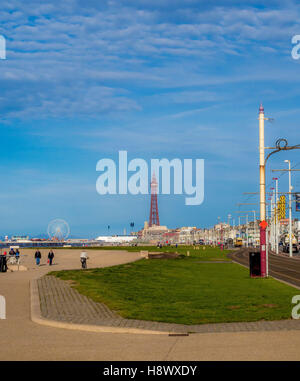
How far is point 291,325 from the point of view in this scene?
13.9 m

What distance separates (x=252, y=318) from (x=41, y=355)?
6723mm

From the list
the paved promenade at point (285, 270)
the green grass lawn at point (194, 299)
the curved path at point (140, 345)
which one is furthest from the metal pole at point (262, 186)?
the curved path at point (140, 345)

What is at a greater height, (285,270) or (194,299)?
(194,299)

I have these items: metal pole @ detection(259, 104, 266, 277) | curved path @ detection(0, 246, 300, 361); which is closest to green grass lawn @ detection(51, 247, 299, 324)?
curved path @ detection(0, 246, 300, 361)

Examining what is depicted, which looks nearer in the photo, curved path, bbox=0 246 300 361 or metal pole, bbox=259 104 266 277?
curved path, bbox=0 246 300 361

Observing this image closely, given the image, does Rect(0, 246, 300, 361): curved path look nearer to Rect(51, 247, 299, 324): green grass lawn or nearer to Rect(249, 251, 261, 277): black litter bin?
Rect(51, 247, 299, 324): green grass lawn

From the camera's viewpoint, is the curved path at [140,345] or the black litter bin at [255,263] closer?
the curved path at [140,345]

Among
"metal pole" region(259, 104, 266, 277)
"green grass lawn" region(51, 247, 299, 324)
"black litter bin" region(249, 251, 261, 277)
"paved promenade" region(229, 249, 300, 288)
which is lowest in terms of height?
"paved promenade" region(229, 249, 300, 288)

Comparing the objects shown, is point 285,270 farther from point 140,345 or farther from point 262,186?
point 140,345

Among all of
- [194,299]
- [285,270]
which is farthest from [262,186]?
[194,299]

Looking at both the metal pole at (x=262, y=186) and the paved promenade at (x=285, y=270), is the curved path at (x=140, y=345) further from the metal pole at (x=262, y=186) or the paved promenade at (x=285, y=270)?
the metal pole at (x=262, y=186)

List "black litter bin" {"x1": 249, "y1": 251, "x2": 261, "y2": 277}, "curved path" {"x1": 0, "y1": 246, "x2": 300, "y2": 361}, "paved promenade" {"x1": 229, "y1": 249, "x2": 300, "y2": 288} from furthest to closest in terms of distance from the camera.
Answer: "black litter bin" {"x1": 249, "y1": 251, "x2": 261, "y2": 277} → "paved promenade" {"x1": 229, "y1": 249, "x2": 300, "y2": 288} → "curved path" {"x1": 0, "y1": 246, "x2": 300, "y2": 361}

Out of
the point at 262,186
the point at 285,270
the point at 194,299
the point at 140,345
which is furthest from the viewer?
the point at 285,270
